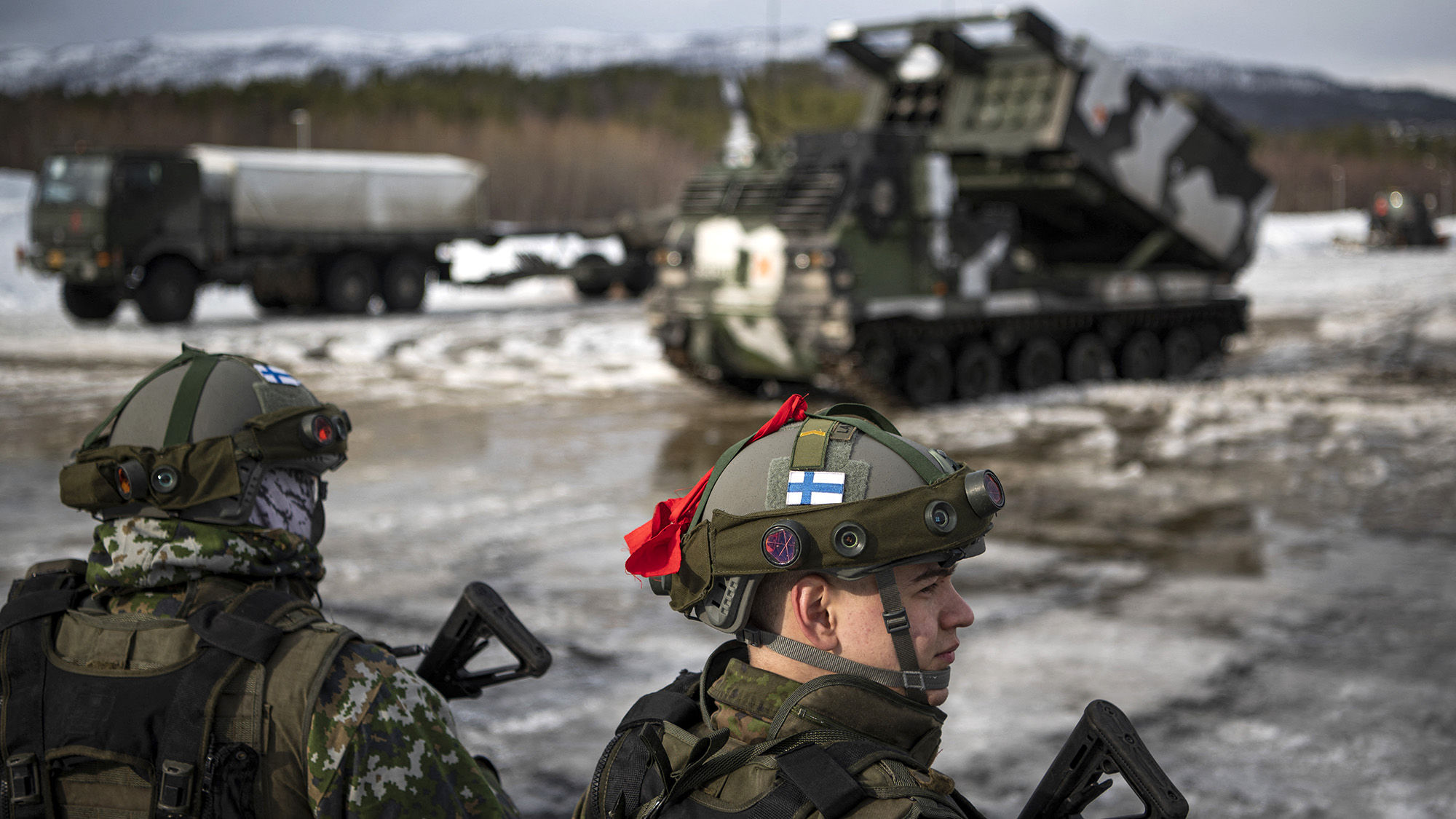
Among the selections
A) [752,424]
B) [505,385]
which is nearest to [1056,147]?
[752,424]

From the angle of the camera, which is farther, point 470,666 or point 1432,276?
point 1432,276

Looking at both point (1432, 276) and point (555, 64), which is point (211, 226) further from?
point (555, 64)

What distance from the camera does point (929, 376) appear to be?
40.1ft

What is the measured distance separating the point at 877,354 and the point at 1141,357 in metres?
4.19

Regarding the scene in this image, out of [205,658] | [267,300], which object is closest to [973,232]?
[205,658]

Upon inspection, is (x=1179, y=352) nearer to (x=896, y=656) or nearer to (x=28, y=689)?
(x=896, y=656)

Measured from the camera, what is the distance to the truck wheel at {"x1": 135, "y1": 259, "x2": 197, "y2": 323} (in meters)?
19.2

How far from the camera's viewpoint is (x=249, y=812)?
7.13 feet

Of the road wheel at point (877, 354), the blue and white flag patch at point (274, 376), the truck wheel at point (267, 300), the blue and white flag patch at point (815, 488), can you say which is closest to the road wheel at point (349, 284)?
the truck wheel at point (267, 300)

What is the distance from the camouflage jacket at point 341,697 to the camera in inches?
86.0

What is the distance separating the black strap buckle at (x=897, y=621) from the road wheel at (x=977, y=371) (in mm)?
10737

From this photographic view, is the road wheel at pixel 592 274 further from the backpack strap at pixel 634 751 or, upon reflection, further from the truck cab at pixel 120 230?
the backpack strap at pixel 634 751

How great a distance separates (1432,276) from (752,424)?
22.7 m

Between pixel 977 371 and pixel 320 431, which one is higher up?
pixel 320 431
